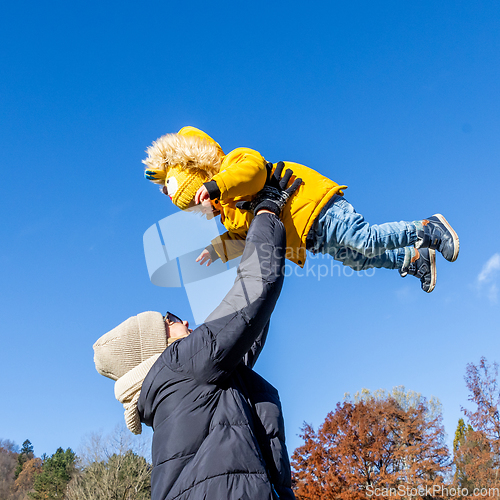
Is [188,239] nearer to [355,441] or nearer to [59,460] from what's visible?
[355,441]

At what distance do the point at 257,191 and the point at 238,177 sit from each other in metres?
0.22

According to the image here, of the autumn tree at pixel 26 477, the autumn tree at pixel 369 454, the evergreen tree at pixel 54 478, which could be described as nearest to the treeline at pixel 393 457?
the autumn tree at pixel 369 454

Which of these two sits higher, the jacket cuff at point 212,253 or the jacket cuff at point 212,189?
the jacket cuff at point 212,253

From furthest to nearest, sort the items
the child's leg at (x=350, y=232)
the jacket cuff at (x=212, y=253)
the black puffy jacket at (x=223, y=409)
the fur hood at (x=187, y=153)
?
the jacket cuff at (x=212, y=253)
the child's leg at (x=350, y=232)
the fur hood at (x=187, y=153)
the black puffy jacket at (x=223, y=409)

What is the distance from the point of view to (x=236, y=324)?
1.97 metres

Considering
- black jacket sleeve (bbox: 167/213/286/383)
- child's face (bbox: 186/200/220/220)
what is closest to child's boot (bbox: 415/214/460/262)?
child's face (bbox: 186/200/220/220)

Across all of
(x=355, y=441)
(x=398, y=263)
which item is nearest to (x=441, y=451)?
(x=355, y=441)

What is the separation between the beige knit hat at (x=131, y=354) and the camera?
2.16 metres

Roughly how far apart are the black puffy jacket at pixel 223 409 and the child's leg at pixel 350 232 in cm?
118

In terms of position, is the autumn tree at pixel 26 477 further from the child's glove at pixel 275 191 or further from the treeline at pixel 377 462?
the child's glove at pixel 275 191

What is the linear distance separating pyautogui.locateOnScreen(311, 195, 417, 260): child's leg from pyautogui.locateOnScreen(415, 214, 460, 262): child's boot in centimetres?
15

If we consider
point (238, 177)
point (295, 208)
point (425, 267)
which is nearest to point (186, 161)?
point (238, 177)

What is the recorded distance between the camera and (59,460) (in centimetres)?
3206

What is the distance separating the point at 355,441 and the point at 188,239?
22692mm
